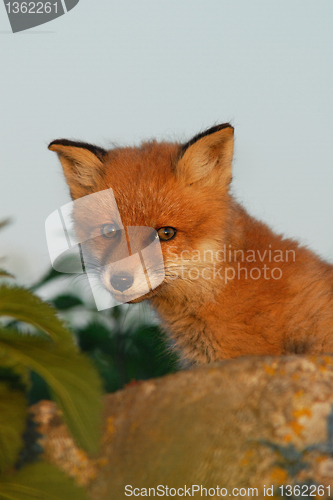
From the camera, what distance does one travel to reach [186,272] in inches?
169

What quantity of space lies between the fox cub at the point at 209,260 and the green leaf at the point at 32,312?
0.90 meters

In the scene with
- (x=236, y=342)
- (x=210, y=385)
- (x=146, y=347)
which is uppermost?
(x=210, y=385)

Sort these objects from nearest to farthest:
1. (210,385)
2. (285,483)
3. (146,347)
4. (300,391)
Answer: (285,483) < (300,391) < (210,385) < (146,347)

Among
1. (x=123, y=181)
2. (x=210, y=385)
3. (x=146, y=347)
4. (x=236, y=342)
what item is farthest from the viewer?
(x=146, y=347)

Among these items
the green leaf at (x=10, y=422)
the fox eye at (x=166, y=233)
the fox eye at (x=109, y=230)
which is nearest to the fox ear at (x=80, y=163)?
the fox eye at (x=109, y=230)

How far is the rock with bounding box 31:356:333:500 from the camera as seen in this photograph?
8.27ft

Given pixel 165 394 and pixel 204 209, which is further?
pixel 204 209

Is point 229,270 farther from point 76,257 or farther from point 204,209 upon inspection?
point 76,257

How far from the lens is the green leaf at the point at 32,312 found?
3.06m

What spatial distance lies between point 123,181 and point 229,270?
1.38 metres

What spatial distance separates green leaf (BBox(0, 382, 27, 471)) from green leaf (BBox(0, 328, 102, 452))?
364mm

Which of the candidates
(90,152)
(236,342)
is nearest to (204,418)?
(236,342)

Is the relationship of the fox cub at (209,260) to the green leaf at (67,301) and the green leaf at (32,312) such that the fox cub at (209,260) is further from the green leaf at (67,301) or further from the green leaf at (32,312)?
the green leaf at (67,301)
